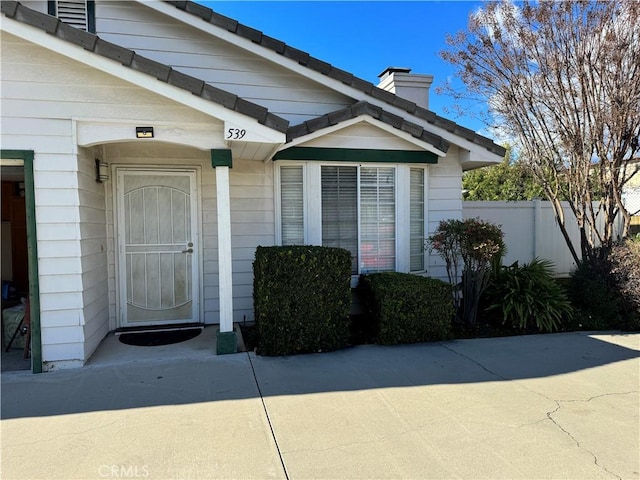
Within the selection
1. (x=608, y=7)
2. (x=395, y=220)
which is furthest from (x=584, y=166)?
(x=395, y=220)

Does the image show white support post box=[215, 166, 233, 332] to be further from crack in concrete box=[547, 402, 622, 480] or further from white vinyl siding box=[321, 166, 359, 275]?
crack in concrete box=[547, 402, 622, 480]

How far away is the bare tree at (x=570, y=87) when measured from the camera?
6.39 m

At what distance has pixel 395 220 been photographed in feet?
21.2

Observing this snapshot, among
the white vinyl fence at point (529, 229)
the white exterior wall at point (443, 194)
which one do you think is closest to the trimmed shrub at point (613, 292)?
the white exterior wall at point (443, 194)

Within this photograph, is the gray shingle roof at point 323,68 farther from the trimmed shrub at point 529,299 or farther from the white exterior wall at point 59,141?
the white exterior wall at point 59,141

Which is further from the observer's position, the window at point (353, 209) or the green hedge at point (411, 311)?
the window at point (353, 209)

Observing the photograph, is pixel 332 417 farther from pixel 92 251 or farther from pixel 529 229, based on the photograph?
pixel 529 229

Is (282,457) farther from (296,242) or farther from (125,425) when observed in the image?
(296,242)

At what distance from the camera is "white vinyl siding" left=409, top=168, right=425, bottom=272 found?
6.64 meters

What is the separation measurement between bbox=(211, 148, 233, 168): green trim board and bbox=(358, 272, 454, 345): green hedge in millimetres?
2526

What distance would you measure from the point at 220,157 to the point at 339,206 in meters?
2.13

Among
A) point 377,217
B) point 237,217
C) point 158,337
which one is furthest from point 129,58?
point 377,217

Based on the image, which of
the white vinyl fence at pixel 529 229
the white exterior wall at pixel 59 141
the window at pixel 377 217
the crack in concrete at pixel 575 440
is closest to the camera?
the crack in concrete at pixel 575 440

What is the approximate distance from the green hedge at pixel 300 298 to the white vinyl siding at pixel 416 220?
78.4 inches
